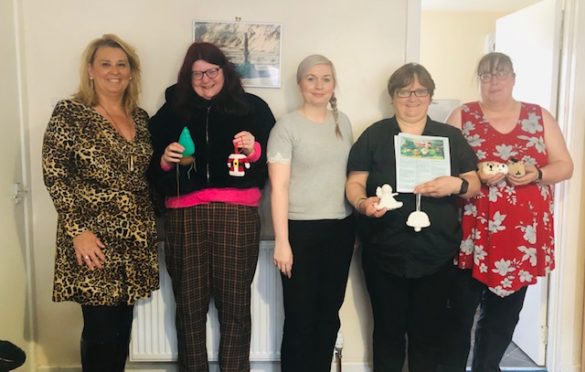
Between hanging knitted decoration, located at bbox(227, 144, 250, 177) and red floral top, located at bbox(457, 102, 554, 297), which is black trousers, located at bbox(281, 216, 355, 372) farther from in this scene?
red floral top, located at bbox(457, 102, 554, 297)

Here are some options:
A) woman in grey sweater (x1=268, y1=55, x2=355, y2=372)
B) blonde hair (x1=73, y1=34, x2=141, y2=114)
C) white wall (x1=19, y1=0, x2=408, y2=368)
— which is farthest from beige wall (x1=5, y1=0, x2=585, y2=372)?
woman in grey sweater (x1=268, y1=55, x2=355, y2=372)

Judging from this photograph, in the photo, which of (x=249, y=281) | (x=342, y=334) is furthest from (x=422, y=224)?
(x=342, y=334)

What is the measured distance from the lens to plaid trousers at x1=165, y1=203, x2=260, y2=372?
5.69 feet

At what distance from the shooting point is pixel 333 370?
219cm

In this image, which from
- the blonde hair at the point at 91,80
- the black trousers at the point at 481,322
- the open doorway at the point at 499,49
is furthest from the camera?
the open doorway at the point at 499,49

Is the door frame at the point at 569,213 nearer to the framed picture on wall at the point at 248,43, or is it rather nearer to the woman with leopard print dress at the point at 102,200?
the framed picture on wall at the point at 248,43

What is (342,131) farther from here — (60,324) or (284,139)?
(60,324)

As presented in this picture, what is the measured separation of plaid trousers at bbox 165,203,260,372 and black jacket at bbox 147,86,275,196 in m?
0.09

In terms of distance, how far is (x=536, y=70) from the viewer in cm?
232

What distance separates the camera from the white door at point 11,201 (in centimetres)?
187

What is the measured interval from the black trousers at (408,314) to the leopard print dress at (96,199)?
2.93 ft

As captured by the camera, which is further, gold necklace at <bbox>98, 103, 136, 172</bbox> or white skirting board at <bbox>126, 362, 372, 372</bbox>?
white skirting board at <bbox>126, 362, 372, 372</bbox>

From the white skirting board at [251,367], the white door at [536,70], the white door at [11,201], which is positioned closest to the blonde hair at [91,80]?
the white door at [11,201]

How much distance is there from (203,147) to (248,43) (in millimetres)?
594
